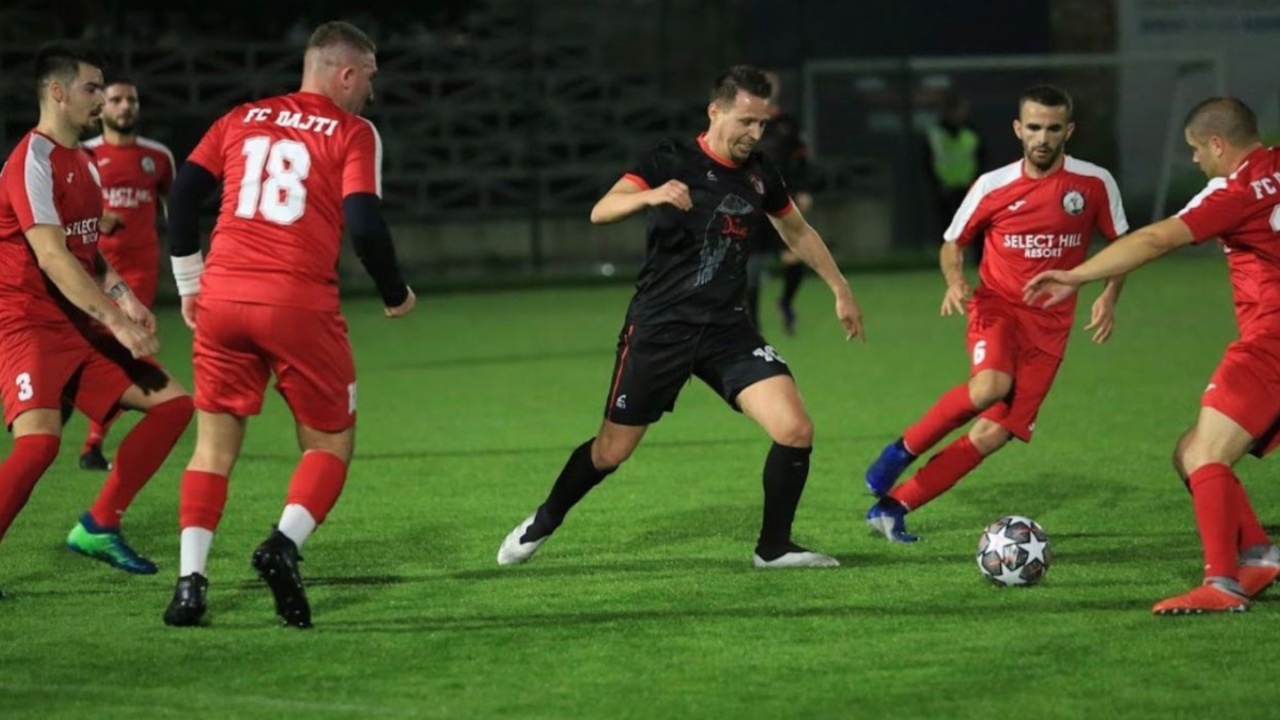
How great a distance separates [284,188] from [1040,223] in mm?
3535

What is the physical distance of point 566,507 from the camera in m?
8.06

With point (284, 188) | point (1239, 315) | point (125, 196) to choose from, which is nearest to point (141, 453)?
point (284, 188)

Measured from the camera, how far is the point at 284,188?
6746 mm

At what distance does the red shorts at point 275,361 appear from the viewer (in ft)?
22.0

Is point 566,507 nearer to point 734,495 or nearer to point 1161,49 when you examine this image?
point 734,495

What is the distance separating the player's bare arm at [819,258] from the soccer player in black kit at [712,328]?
0.01 meters

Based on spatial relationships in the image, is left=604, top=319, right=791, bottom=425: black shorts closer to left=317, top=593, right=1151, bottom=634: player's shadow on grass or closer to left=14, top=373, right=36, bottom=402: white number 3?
left=317, top=593, right=1151, bottom=634: player's shadow on grass

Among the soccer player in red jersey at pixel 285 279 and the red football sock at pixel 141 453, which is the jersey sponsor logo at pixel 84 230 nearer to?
the red football sock at pixel 141 453

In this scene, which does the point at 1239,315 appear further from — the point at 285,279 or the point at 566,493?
the point at 285,279

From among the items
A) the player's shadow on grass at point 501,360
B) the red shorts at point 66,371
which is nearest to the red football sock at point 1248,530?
the red shorts at point 66,371

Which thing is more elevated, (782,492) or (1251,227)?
(1251,227)

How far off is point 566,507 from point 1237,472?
3.82 m

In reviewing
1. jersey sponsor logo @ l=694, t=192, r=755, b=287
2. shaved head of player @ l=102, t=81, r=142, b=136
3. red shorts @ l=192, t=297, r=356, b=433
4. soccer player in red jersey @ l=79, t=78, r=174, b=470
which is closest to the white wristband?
red shorts @ l=192, t=297, r=356, b=433

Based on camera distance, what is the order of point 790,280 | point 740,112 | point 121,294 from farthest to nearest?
point 790,280
point 121,294
point 740,112
